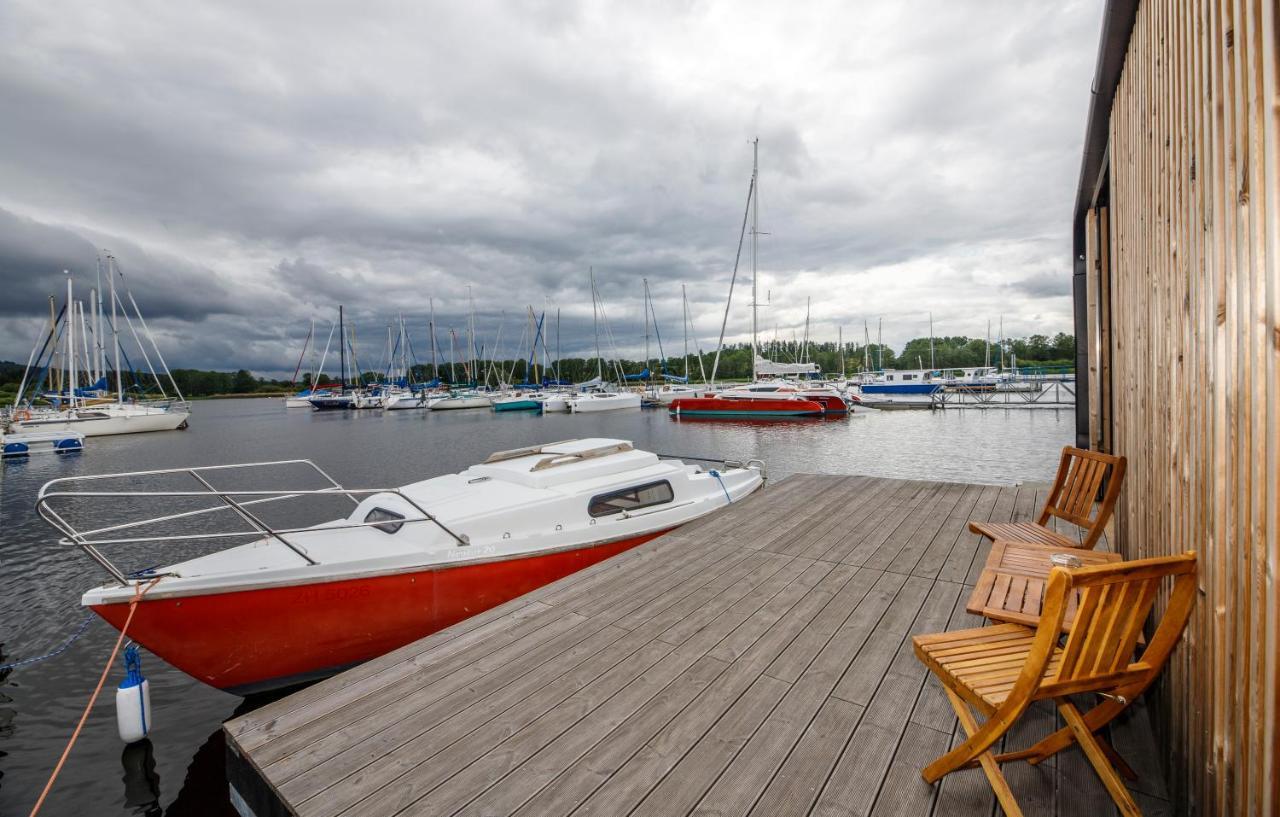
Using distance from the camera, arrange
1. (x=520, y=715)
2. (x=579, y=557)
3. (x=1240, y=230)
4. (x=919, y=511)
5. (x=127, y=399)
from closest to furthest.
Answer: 1. (x=1240, y=230)
2. (x=520, y=715)
3. (x=579, y=557)
4. (x=919, y=511)
5. (x=127, y=399)

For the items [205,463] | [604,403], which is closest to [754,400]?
[604,403]

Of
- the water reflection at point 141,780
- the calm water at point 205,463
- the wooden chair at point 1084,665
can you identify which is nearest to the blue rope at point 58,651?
the calm water at point 205,463

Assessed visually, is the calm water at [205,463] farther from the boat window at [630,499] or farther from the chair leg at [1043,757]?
the chair leg at [1043,757]

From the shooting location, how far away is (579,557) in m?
5.57

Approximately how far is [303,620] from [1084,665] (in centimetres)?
494

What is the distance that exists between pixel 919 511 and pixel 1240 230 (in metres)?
5.32

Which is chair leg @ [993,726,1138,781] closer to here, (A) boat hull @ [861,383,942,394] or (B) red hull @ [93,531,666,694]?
(B) red hull @ [93,531,666,694]

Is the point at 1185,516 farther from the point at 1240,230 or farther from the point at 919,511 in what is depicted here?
the point at 919,511

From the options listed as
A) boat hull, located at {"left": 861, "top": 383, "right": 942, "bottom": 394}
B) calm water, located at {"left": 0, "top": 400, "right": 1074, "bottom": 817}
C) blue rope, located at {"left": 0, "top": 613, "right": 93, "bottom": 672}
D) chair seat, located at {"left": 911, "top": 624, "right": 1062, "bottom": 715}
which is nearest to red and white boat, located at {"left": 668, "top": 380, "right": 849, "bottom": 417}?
calm water, located at {"left": 0, "top": 400, "right": 1074, "bottom": 817}

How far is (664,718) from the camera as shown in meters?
2.58

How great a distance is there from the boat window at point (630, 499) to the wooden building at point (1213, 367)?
4269 mm

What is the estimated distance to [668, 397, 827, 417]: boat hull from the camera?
3247 centimetres

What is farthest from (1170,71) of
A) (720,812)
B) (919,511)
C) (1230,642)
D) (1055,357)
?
(1055,357)

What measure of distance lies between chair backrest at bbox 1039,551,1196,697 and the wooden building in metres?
0.06
